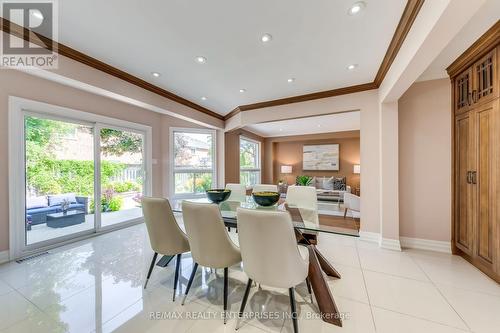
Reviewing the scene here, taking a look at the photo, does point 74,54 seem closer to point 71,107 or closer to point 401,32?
point 71,107

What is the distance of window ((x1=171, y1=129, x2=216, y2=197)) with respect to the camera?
4.79 m

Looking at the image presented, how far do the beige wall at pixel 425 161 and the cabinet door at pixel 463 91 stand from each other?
0.11 meters

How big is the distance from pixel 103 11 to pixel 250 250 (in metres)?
2.37

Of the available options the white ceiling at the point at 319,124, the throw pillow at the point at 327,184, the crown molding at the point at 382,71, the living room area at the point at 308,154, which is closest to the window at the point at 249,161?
the living room area at the point at 308,154

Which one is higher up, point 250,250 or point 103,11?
point 103,11

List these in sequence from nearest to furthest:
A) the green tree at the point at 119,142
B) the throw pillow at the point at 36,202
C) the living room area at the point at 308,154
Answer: the throw pillow at the point at 36,202 → the green tree at the point at 119,142 → the living room area at the point at 308,154

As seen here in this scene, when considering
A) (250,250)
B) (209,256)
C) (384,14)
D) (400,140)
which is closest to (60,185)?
(209,256)

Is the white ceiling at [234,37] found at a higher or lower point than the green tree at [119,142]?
higher

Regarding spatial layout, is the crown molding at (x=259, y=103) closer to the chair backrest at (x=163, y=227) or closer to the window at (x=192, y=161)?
the window at (x=192, y=161)

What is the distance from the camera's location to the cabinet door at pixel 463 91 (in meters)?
2.39

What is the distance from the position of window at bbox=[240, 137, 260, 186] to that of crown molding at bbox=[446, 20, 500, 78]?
5.01 metres

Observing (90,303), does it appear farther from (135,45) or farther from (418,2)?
(418,2)

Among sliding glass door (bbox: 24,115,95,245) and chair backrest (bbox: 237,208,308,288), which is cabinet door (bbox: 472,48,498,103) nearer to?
chair backrest (bbox: 237,208,308,288)

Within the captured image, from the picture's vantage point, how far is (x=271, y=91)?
351 centimetres
